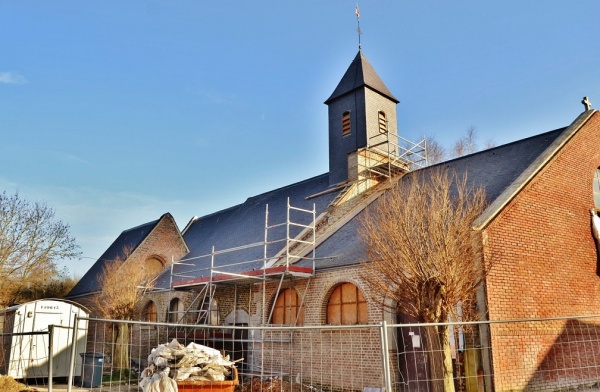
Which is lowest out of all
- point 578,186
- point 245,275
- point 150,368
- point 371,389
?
point 371,389

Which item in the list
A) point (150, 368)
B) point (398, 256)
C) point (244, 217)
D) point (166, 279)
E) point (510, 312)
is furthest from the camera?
point (244, 217)

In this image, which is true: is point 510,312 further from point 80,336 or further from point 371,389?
point 80,336

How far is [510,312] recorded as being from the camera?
10.3 metres

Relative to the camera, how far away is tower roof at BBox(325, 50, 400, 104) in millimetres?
19859

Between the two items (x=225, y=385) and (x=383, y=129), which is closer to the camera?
(x=225, y=385)

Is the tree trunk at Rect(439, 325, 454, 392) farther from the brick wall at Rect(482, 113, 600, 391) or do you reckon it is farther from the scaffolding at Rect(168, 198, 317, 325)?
the scaffolding at Rect(168, 198, 317, 325)

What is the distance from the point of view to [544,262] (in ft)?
37.7

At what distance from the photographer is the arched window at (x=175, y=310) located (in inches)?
727

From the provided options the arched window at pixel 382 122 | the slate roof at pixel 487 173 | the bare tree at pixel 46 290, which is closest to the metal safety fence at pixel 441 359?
the slate roof at pixel 487 173

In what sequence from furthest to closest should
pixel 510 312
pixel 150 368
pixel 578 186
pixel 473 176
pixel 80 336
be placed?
pixel 80 336
pixel 473 176
pixel 578 186
pixel 510 312
pixel 150 368

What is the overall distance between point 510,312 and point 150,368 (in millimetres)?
7425

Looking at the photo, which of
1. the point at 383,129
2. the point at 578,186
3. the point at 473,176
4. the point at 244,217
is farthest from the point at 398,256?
the point at 244,217

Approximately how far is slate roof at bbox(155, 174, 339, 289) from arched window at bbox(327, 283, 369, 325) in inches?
155

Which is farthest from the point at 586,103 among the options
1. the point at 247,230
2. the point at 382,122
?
the point at 247,230
